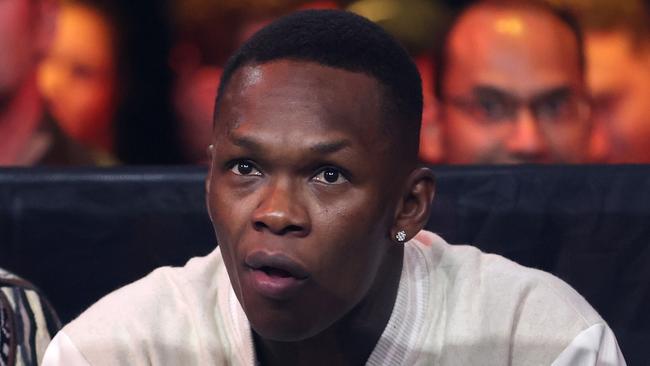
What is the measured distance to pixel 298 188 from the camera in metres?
1.11

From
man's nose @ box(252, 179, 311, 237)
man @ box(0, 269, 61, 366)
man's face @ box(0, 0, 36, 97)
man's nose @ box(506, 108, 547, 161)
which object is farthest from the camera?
man's face @ box(0, 0, 36, 97)

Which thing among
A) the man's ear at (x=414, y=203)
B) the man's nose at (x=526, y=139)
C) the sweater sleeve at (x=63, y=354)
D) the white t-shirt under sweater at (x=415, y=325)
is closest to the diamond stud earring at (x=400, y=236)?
the man's ear at (x=414, y=203)

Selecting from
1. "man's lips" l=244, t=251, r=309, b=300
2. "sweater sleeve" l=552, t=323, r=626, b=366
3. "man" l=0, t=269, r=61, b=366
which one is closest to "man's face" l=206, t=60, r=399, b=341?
"man's lips" l=244, t=251, r=309, b=300

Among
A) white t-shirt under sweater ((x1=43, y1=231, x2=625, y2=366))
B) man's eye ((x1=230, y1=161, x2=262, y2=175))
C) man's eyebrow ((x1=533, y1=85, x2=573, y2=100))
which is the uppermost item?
man's eye ((x1=230, y1=161, x2=262, y2=175))

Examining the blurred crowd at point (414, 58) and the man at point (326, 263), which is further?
the blurred crowd at point (414, 58)

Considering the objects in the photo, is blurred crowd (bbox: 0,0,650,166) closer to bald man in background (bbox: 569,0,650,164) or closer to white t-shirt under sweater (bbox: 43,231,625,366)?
bald man in background (bbox: 569,0,650,164)

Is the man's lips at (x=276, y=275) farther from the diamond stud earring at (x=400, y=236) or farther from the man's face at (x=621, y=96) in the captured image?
the man's face at (x=621, y=96)

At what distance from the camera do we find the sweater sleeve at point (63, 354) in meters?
1.22

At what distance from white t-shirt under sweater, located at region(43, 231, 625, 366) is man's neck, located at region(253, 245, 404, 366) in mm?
15

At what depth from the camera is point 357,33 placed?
3.79 feet

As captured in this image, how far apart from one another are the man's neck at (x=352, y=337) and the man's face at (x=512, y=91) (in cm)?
96

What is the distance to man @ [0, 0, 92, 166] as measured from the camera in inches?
89.6

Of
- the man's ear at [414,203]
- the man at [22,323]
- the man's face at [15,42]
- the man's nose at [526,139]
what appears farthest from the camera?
the man's face at [15,42]

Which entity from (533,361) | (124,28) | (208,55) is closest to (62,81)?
(124,28)
